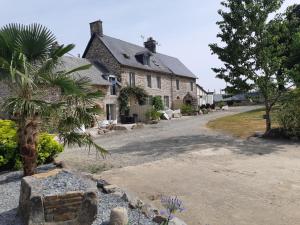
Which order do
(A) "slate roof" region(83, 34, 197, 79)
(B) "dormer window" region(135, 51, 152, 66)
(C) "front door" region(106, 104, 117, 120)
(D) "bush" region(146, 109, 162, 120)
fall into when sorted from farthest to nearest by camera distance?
(B) "dormer window" region(135, 51, 152, 66), (A) "slate roof" region(83, 34, 197, 79), (C) "front door" region(106, 104, 117, 120), (D) "bush" region(146, 109, 162, 120)

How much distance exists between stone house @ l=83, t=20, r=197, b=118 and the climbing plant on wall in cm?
65

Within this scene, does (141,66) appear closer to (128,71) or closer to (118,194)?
(128,71)

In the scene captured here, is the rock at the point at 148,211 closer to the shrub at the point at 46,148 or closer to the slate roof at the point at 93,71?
the shrub at the point at 46,148

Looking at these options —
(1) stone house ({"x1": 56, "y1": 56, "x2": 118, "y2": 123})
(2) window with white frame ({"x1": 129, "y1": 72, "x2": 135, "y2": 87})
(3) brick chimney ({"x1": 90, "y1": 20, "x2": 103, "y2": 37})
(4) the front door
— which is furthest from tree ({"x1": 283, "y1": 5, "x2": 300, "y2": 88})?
(3) brick chimney ({"x1": 90, "y1": 20, "x2": 103, "y2": 37})

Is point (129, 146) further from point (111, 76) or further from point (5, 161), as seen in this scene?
point (111, 76)

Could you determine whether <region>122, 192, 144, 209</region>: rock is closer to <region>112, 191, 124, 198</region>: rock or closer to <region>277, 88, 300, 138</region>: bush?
<region>112, 191, 124, 198</region>: rock

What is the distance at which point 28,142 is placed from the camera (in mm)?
5863

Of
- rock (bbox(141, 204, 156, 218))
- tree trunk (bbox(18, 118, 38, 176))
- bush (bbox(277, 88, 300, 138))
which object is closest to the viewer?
rock (bbox(141, 204, 156, 218))

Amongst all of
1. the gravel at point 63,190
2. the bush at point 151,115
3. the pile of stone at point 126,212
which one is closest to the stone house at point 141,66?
the bush at point 151,115

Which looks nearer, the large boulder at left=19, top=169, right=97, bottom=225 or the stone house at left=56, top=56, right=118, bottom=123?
the large boulder at left=19, top=169, right=97, bottom=225

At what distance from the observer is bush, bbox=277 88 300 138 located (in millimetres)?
14359

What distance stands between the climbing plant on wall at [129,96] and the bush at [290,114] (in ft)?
50.3

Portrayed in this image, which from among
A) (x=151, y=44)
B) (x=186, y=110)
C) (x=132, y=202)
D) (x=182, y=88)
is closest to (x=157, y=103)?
(x=186, y=110)

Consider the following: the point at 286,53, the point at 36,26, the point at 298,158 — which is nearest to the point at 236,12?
the point at 286,53
